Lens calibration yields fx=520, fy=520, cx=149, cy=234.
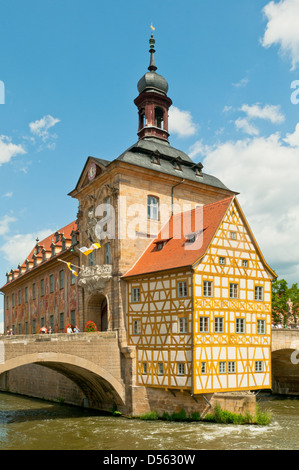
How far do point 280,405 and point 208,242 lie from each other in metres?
15.2

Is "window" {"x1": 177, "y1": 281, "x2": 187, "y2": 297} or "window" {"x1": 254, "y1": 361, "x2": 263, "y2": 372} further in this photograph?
"window" {"x1": 254, "y1": 361, "x2": 263, "y2": 372}

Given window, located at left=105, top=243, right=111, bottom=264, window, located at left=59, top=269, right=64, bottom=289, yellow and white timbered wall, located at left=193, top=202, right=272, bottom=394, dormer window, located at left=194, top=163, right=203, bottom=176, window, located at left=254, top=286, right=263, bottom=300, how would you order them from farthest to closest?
window, located at left=59, top=269, right=64, bottom=289, dormer window, located at left=194, top=163, right=203, bottom=176, window, located at left=105, top=243, right=111, bottom=264, window, located at left=254, top=286, right=263, bottom=300, yellow and white timbered wall, located at left=193, top=202, right=272, bottom=394

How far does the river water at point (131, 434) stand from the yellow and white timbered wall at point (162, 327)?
2472 mm

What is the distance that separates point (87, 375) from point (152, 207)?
11046 millimetres

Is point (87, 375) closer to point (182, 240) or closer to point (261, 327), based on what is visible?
point (182, 240)

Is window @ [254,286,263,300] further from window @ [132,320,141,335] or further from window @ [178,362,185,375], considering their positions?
window @ [132,320,141,335]

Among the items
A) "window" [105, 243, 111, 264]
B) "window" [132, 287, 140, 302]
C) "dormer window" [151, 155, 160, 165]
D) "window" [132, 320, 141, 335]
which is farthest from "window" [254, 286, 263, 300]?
"dormer window" [151, 155, 160, 165]

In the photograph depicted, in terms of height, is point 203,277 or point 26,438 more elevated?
point 203,277

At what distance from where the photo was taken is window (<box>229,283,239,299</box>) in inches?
1107

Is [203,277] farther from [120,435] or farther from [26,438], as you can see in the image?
[26,438]

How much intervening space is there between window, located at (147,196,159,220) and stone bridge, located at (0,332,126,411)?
25.6 ft

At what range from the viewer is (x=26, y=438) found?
80.2 feet

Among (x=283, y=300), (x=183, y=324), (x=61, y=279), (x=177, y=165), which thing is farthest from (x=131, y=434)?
(x=283, y=300)
